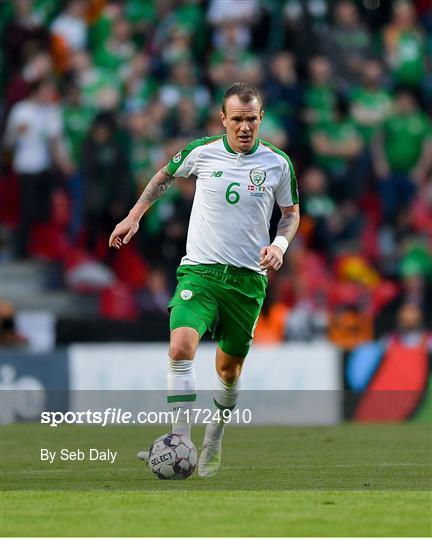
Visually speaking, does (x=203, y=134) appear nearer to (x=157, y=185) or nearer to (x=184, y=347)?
(x=157, y=185)

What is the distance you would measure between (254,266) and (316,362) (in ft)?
23.1

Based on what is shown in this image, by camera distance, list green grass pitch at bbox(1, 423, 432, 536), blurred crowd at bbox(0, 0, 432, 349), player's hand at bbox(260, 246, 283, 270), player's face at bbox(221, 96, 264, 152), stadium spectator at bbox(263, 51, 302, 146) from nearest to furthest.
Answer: green grass pitch at bbox(1, 423, 432, 536)
player's hand at bbox(260, 246, 283, 270)
player's face at bbox(221, 96, 264, 152)
blurred crowd at bbox(0, 0, 432, 349)
stadium spectator at bbox(263, 51, 302, 146)

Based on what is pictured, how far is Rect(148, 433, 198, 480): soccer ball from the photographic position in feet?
33.5

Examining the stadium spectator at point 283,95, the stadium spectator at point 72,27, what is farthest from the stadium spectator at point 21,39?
the stadium spectator at point 283,95

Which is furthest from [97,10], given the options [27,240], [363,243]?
[363,243]

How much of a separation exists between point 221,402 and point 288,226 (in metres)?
1.37

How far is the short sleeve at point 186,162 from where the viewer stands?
10.9m

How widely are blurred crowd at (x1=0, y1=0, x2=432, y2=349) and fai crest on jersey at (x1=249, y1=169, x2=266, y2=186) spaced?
305 inches

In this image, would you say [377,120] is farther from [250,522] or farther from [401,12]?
[250,522]

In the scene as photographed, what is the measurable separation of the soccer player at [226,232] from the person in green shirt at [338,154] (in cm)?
1036

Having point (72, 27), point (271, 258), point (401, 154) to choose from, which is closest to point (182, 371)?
point (271, 258)

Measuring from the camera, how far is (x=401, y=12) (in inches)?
902

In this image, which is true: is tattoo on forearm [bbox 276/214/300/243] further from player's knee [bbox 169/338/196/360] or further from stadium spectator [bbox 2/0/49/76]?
stadium spectator [bbox 2/0/49/76]

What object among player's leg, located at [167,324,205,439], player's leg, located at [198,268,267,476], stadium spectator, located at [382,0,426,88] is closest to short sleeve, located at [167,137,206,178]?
player's leg, located at [198,268,267,476]
